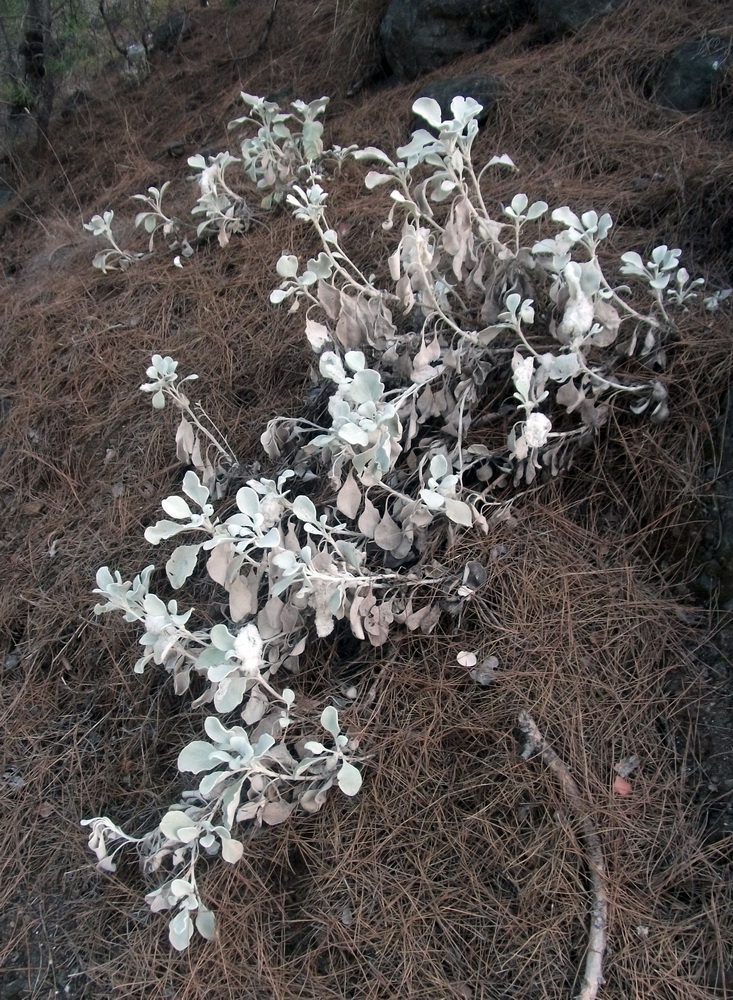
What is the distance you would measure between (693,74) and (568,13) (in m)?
0.86

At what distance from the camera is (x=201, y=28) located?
18.7 ft

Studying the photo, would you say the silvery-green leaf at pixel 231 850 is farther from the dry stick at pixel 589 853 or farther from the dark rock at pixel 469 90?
the dark rock at pixel 469 90

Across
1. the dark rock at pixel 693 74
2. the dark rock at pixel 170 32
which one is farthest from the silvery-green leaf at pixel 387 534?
the dark rock at pixel 170 32

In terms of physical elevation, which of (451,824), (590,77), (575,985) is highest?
(590,77)

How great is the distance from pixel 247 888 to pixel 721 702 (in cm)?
110

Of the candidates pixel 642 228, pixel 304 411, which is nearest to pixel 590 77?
pixel 642 228

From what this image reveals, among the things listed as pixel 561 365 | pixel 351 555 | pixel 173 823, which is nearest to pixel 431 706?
pixel 351 555

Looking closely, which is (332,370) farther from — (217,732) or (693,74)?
→ (693,74)

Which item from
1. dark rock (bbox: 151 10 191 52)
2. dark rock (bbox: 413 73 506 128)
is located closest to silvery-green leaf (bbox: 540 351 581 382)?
dark rock (bbox: 413 73 506 128)

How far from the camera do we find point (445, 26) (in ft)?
12.4

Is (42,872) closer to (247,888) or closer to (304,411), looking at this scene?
(247,888)

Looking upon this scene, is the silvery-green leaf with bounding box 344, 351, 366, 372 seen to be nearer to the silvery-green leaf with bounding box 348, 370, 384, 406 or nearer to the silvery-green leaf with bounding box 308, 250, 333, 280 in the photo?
the silvery-green leaf with bounding box 348, 370, 384, 406

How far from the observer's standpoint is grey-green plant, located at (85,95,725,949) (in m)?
1.59

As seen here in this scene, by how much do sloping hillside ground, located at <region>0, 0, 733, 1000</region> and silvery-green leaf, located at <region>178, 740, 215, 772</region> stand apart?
0.30 m
